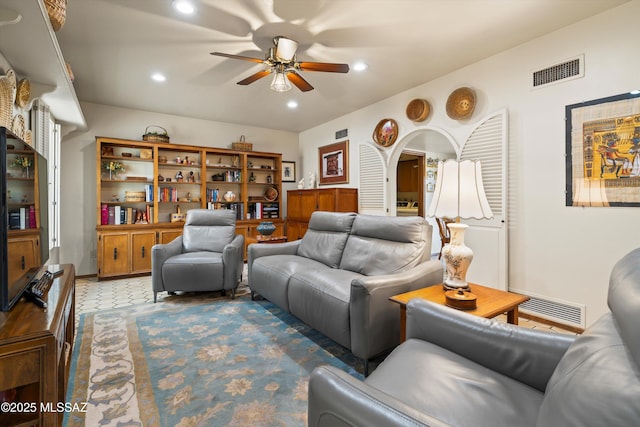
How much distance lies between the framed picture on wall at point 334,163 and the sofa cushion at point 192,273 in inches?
104

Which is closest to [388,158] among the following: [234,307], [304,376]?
[234,307]

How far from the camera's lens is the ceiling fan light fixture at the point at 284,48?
8.61ft

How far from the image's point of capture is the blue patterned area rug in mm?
1540

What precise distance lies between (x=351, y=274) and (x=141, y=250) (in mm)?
3495

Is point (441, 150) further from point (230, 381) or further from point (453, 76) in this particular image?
point (230, 381)

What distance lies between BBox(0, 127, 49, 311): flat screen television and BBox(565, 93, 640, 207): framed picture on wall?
146 inches

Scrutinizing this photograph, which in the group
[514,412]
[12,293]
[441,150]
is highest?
[441,150]

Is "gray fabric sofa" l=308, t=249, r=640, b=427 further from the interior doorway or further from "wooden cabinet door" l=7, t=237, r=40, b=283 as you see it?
the interior doorway

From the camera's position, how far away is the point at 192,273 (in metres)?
3.19

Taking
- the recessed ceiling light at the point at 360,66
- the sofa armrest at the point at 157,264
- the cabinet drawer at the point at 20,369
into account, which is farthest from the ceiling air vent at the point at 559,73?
the sofa armrest at the point at 157,264

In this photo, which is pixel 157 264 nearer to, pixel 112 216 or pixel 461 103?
pixel 112 216

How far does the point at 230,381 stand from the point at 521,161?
122 inches

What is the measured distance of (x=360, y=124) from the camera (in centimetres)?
479

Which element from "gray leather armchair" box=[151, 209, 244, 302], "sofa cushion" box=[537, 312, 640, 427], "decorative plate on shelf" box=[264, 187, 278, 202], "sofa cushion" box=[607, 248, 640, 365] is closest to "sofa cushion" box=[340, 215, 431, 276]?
"gray leather armchair" box=[151, 209, 244, 302]
